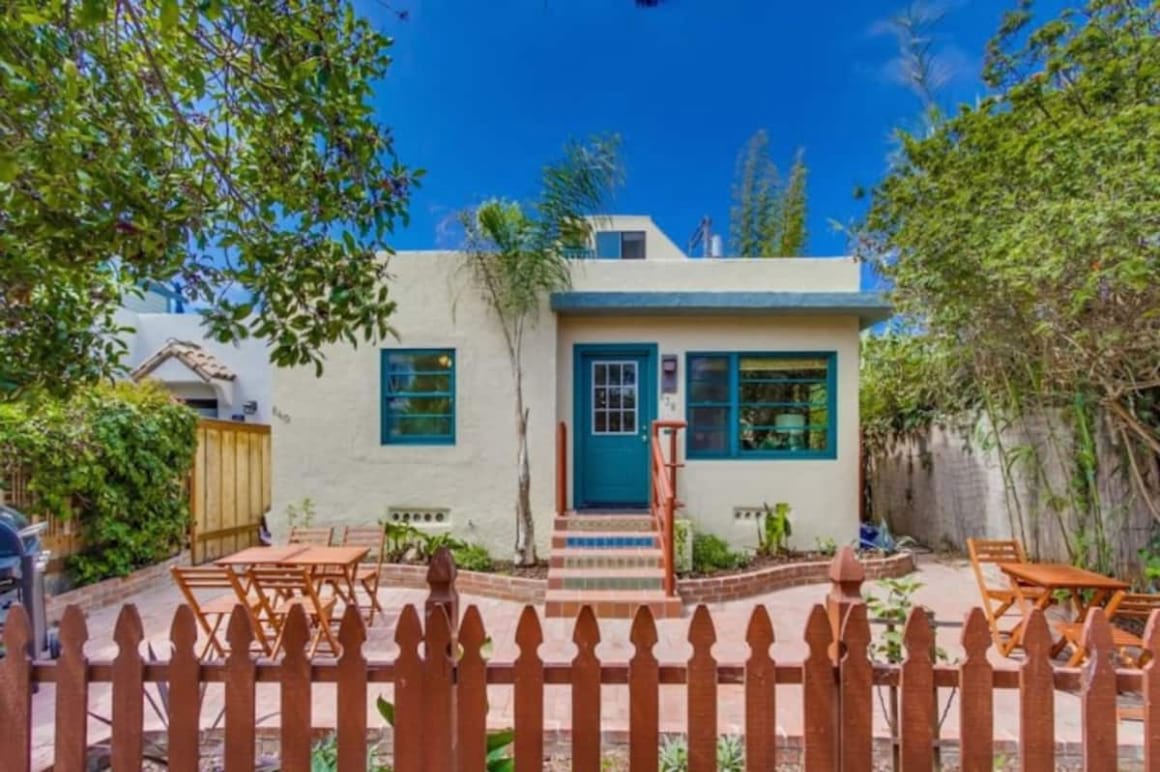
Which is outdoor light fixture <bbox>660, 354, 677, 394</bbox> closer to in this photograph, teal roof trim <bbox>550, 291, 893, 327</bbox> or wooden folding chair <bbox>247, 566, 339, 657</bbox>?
teal roof trim <bbox>550, 291, 893, 327</bbox>

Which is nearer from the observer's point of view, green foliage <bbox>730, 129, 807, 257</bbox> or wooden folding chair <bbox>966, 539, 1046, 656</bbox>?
wooden folding chair <bbox>966, 539, 1046, 656</bbox>

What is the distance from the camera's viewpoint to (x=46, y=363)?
2648 millimetres

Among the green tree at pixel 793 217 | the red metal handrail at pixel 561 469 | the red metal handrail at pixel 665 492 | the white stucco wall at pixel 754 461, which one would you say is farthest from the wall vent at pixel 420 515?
the green tree at pixel 793 217

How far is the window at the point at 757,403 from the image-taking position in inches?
291

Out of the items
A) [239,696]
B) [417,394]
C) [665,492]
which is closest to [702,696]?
[239,696]

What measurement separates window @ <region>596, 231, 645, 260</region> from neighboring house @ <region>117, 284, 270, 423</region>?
6952 millimetres

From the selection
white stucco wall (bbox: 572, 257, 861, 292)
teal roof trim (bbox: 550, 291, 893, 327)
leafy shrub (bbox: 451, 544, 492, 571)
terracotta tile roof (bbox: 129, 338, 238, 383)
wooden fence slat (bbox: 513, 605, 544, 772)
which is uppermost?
white stucco wall (bbox: 572, 257, 861, 292)

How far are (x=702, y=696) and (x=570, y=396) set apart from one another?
572 centimetres

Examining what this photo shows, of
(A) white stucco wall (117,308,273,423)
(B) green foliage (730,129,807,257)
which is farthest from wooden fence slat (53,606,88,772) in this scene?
(B) green foliage (730,129,807,257)

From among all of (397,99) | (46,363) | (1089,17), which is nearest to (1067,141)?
(1089,17)

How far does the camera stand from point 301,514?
719 cm

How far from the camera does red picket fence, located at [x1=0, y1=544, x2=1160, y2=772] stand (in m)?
1.86

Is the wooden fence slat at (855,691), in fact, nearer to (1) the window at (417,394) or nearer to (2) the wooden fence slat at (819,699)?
(2) the wooden fence slat at (819,699)

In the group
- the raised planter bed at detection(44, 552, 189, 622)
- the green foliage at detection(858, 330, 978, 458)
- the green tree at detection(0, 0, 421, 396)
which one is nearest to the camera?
the green tree at detection(0, 0, 421, 396)
